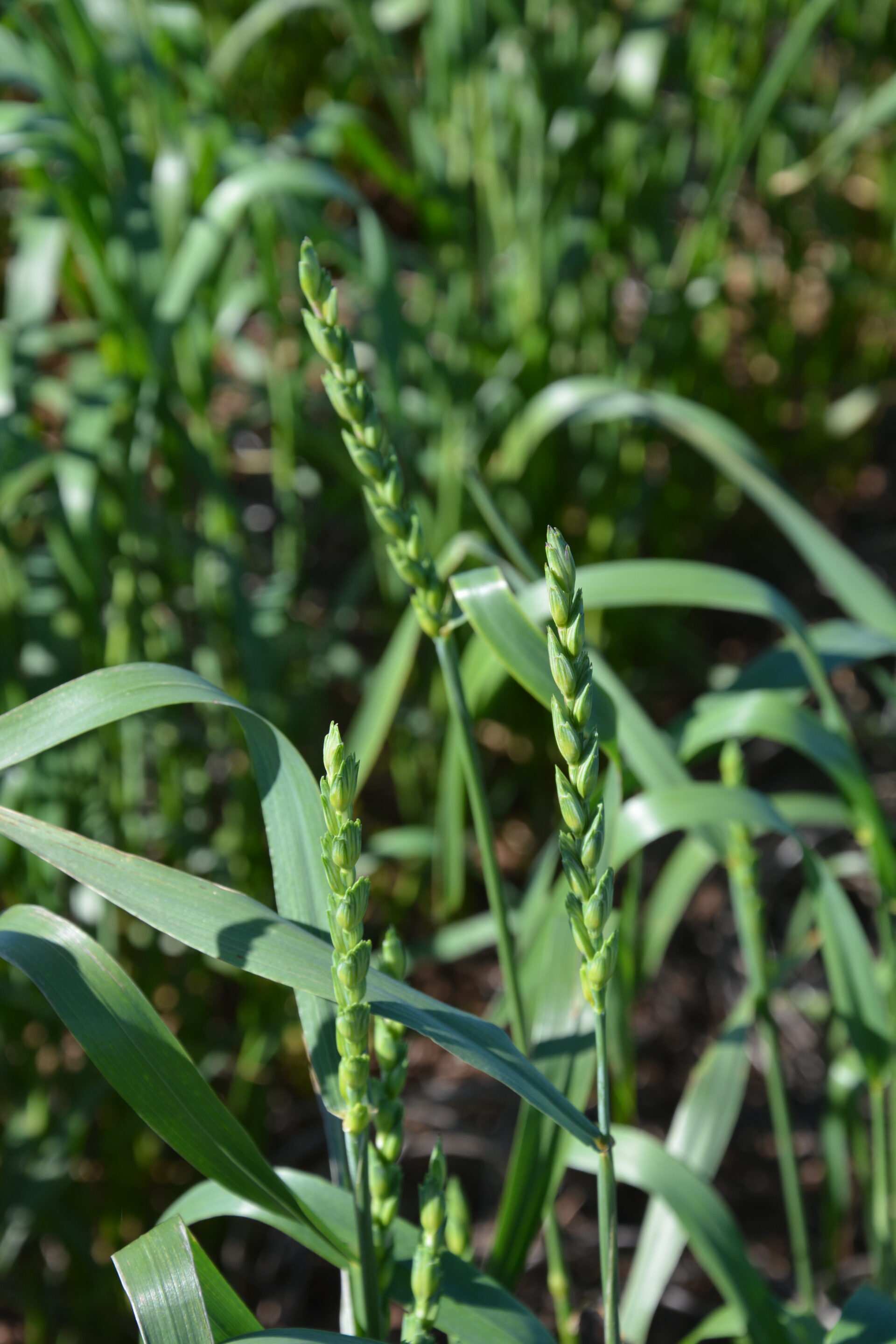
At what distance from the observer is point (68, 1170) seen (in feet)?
3.62

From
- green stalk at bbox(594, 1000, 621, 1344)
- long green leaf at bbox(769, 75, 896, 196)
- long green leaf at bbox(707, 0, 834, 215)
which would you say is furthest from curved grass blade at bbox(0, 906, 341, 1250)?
long green leaf at bbox(769, 75, 896, 196)

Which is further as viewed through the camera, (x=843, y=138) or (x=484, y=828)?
(x=843, y=138)

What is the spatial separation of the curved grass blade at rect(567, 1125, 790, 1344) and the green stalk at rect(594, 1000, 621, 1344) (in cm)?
20

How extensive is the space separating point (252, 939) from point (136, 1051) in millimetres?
77

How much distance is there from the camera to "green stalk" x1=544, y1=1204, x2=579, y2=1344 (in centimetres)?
70

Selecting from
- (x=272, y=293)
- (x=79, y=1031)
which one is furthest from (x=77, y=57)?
(x=79, y=1031)

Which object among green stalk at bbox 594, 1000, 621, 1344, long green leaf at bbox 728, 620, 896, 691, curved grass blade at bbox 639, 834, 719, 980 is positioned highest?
long green leaf at bbox 728, 620, 896, 691

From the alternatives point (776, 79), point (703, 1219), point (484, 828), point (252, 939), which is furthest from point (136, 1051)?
point (776, 79)

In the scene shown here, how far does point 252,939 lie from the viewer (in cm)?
51

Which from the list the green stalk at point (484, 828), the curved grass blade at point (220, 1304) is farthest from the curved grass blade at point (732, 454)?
the curved grass blade at point (220, 1304)

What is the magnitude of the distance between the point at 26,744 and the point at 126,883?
0.09 meters

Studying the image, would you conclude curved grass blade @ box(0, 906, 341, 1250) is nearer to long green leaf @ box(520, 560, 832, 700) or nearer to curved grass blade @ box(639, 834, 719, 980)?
long green leaf @ box(520, 560, 832, 700)

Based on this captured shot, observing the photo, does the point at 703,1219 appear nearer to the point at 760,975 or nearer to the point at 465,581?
the point at 760,975

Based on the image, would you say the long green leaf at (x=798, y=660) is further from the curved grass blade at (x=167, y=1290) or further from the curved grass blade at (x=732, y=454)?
the curved grass blade at (x=167, y=1290)
